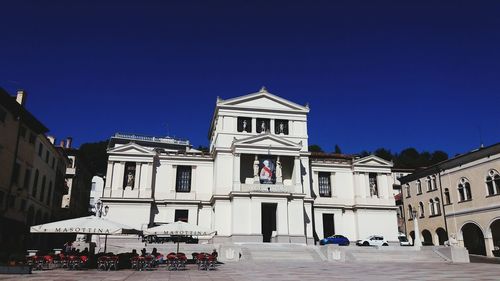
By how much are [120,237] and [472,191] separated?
35.8 meters

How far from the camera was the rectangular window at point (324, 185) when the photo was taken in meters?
46.7

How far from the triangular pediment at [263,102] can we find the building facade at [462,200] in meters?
17.6

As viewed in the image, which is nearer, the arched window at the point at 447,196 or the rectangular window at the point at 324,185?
the arched window at the point at 447,196

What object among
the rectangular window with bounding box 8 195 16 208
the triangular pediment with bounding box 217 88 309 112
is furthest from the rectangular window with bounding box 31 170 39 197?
the triangular pediment with bounding box 217 88 309 112

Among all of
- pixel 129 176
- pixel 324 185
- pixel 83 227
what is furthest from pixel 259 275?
pixel 324 185

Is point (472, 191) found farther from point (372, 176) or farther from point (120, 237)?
point (120, 237)

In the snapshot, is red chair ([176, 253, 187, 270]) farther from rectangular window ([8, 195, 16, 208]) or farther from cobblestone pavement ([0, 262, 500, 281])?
rectangular window ([8, 195, 16, 208])

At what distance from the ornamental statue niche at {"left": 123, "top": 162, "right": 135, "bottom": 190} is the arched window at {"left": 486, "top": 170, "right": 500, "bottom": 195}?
36086mm

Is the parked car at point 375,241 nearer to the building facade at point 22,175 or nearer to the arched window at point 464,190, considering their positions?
the arched window at point 464,190

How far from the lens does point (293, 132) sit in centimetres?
4541

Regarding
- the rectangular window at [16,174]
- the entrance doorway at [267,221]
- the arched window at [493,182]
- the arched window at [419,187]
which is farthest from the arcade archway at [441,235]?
the rectangular window at [16,174]

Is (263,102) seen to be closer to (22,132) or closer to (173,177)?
(173,177)

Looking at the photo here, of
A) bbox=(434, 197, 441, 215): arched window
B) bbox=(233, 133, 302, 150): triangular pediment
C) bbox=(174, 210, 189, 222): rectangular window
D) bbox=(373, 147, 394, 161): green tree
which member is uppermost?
bbox=(373, 147, 394, 161): green tree

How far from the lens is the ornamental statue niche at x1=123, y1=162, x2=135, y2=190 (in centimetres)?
4241
